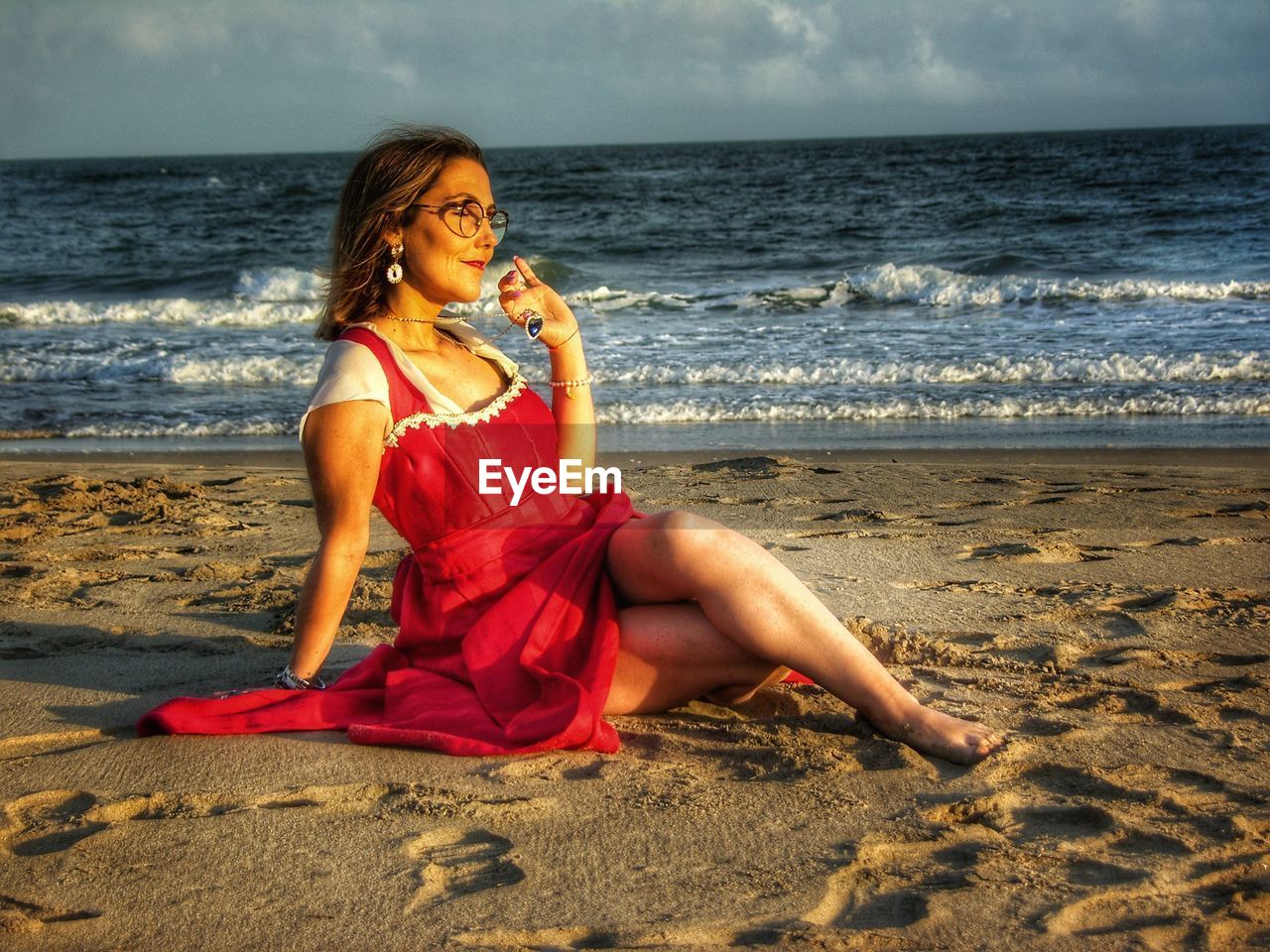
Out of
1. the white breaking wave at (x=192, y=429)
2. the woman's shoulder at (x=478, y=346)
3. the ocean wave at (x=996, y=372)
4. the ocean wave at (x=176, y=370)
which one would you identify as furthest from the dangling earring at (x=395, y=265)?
the ocean wave at (x=176, y=370)

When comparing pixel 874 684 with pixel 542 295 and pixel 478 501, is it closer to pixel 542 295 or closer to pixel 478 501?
pixel 478 501

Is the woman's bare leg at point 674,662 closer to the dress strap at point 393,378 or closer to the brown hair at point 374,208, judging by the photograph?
the dress strap at point 393,378

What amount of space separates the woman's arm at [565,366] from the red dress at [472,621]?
7.8 inches

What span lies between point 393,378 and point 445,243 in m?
0.34

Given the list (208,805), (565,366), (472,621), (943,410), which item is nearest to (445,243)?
(565,366)

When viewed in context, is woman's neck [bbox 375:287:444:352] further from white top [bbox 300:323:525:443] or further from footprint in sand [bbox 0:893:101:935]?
footprint in sand [bbox 0:893:101:935]

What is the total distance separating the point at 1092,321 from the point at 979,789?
10207mm

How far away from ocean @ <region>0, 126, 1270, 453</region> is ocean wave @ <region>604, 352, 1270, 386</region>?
3 cm

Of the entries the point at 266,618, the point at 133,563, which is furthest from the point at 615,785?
the point at 133,563

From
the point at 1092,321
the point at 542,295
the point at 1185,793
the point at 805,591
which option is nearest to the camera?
the point at 1185,793

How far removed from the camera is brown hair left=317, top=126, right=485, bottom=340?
2.83 meters

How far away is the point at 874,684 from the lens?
2.72 meters

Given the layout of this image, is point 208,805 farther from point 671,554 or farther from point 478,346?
point 478,346

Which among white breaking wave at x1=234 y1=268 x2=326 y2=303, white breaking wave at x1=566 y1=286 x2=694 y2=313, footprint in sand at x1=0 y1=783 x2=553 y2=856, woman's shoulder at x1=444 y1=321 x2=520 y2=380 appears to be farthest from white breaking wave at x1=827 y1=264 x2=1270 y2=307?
footprint in sand at x1=0 y1=783 x2=553 y2=856
